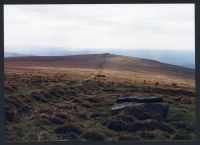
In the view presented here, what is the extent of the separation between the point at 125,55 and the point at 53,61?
1.45 metres

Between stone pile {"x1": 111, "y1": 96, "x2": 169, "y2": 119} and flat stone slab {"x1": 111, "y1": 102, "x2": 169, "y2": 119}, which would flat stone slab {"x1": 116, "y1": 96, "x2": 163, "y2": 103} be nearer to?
stone pile {"x1": 111, "y1": 96, "x2": 169, "y2": 119}

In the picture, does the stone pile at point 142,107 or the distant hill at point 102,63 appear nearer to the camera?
the stone pile at point 142,107

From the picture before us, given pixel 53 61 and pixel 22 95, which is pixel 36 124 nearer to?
pixel 22 95

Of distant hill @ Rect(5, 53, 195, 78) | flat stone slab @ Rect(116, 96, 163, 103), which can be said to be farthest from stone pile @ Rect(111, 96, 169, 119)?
distant hill @ Rect(5, 53, 195, 78)

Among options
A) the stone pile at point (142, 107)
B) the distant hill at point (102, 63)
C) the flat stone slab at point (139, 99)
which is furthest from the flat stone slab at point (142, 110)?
the distant hill at point (102, 63)

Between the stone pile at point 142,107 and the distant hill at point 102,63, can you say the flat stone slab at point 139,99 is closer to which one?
the stone pile at point 142,107

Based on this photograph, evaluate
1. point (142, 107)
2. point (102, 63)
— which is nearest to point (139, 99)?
point (142, 107)

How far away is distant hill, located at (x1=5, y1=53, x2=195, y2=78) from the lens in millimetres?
8750

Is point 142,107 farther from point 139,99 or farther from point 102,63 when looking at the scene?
point 102,63

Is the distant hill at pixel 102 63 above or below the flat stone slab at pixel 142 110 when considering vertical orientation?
above

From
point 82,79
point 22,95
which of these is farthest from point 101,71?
point 22,95

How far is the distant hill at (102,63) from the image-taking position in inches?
344

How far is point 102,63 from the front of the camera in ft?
29.3

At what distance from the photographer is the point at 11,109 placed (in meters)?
8.48
